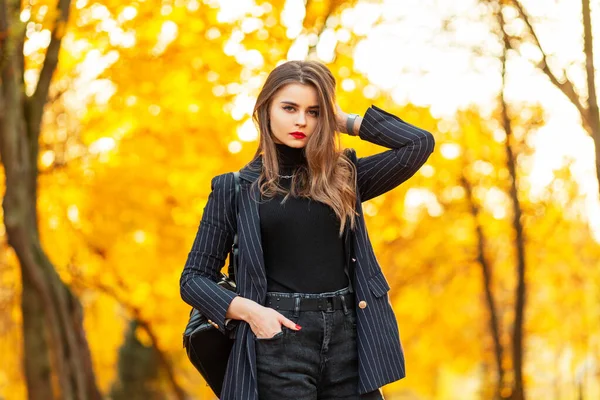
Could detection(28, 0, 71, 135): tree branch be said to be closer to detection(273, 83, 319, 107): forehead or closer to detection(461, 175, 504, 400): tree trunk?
detection(273, 83, 319, 107): forehead

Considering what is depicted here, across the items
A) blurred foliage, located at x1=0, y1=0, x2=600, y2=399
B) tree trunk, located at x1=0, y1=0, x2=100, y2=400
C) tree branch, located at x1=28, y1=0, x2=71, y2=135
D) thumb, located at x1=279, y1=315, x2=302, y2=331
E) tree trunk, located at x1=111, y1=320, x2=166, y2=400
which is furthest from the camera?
tree trunk, located at x1=111, y1=320, x2=166, y2=400

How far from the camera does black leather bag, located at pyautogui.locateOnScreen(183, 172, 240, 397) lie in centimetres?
320

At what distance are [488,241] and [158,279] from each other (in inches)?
226

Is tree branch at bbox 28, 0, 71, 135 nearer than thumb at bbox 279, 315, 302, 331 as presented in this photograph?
No

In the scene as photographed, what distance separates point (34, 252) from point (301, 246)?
517 cm

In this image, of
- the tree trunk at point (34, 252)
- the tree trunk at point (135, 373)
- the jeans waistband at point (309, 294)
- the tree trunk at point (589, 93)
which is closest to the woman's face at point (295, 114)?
the jeans waistband at point (309, 294)

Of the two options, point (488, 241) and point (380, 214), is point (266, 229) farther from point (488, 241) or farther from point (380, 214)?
point (488, 241)

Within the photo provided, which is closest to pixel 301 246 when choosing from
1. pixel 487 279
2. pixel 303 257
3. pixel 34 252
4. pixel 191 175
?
pixel 303 257

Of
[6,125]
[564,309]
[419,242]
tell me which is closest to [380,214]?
[419,242]

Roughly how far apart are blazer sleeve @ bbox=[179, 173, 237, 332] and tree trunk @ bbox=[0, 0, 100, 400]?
12.8 ft

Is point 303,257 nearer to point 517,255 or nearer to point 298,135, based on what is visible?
point 298,135

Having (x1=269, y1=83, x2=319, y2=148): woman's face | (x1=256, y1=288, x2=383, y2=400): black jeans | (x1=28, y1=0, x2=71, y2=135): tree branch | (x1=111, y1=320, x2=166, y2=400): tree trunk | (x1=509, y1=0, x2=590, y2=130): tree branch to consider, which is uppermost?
(x1=28, y1=0, x2=71, y2=135): tree branch

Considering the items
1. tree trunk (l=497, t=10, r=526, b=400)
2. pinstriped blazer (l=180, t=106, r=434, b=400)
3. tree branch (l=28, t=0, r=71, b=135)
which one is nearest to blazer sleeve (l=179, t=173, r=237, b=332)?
pinstriped blazer (l=180, t=106, r=434, b=400)

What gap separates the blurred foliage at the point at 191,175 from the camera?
10.0m
